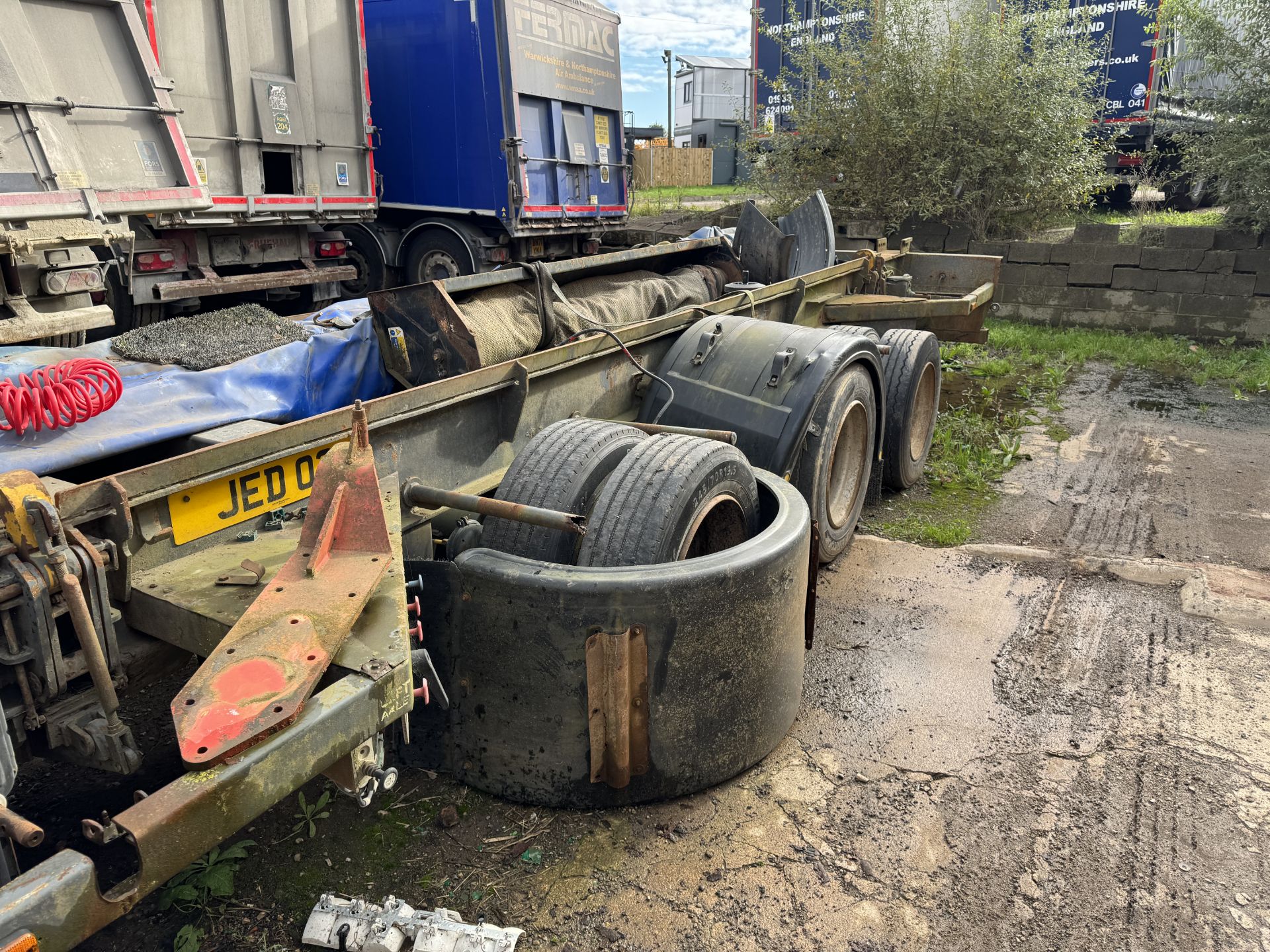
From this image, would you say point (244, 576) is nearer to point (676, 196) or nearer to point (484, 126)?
point (484, 126)

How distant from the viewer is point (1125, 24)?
15047mm

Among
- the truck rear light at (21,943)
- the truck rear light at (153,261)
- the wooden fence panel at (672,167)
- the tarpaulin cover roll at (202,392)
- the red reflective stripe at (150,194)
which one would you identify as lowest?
the truck rear light at (21,943)

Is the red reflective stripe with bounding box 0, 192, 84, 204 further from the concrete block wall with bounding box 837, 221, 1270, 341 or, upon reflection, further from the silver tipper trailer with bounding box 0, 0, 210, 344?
the concrete block wall with bounding box 837, 221, 1270, 341

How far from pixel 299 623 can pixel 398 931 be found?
35.1 inches

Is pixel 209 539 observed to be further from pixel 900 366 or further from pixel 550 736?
pixel 900 366

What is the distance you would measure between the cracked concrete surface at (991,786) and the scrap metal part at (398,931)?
13 centimetres

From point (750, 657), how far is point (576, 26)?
970 centimetres

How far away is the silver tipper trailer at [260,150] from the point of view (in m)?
7.76

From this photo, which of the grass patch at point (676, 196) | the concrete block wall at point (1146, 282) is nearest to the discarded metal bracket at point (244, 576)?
the concrete block wall at point (1146, 282)

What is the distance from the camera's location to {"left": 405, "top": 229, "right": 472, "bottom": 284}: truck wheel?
10.6 meters

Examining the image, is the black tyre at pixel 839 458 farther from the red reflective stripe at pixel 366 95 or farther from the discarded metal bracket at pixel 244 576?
the red reflective stripe at pixel 366 95

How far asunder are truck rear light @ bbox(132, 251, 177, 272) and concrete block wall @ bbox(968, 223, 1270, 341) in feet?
28.5

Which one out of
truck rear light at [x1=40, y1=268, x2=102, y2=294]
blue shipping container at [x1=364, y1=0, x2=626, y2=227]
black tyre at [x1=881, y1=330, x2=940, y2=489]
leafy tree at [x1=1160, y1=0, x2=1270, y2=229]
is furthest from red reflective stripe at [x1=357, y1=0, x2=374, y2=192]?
leafy tree at [x1=1160, y1=0, x2=1270, y2=229]

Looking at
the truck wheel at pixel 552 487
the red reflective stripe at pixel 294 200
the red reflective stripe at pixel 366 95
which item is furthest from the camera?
the red reflective stripe at pixel 366 95
